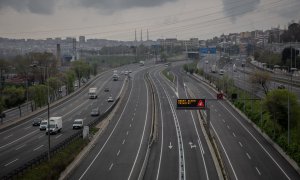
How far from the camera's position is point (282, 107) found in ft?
153

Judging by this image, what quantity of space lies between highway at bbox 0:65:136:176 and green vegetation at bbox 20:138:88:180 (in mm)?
2068

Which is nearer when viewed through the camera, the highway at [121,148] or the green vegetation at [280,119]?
the highway at [121,148]

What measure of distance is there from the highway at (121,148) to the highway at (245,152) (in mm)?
7744

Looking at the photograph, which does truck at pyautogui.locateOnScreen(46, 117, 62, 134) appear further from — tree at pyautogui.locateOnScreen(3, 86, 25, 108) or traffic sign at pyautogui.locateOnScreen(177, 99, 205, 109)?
tree at pyautogui.locateOnScreen(3, 86, 25, 108)

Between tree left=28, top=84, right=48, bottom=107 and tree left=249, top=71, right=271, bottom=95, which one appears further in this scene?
tree left=249, top=71, right=271, bottom=95

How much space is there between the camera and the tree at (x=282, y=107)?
46022mm

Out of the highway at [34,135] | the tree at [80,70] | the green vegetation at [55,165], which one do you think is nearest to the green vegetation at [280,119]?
the green vegetation at [55,165]

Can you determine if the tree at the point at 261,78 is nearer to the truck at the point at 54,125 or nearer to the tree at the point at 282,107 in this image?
the tree at the point at 282,107

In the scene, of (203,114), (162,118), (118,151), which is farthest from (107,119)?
(118,151)

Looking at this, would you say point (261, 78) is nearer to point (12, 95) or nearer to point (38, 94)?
point (38, 94)

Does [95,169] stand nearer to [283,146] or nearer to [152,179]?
[152,179]

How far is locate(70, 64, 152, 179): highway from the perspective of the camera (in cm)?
3319

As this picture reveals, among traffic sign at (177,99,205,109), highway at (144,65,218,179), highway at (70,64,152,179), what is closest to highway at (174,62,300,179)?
highway at (144,65,218,179)

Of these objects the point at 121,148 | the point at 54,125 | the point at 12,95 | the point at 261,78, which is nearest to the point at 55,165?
the point at 121,148
